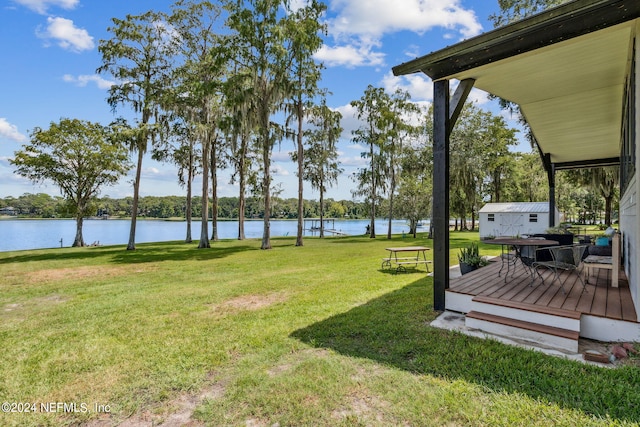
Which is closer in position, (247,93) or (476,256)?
(476,256)

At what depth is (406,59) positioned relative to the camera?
4.09 metres

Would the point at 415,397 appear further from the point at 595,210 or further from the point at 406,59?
the point at 595,210

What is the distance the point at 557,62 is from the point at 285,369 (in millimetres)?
4691

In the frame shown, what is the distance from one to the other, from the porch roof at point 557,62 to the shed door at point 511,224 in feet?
48.4

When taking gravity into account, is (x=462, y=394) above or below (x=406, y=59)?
below

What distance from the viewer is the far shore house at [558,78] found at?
2975mm

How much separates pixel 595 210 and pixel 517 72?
171 ft

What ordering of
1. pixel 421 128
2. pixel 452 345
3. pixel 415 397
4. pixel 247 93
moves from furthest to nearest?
pixel 421 128, pixel 247 93, pixel 452 345, pixel 415 397

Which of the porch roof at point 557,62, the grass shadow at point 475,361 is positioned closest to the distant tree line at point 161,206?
the porch roof at point 557,62

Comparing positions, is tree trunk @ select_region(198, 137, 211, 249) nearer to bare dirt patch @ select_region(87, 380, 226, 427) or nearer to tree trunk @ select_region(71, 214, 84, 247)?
tree trunk @ select_region(71, 214, 84, 247)

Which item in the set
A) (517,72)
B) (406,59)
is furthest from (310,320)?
(517,72)

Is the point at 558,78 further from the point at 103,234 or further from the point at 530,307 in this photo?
the point at 103,234

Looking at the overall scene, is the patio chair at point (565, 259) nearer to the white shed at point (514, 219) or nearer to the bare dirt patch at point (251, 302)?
the bare dirt patch at point (251, 302)

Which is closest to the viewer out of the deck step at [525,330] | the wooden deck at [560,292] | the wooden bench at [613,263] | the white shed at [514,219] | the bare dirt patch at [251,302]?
the deck step at [525,330]
